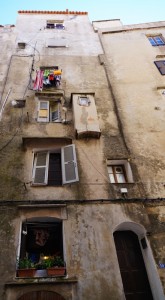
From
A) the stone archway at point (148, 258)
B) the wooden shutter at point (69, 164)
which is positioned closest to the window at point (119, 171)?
the wooden shutter at point (69, 164)

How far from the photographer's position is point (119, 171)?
10305 millimetres

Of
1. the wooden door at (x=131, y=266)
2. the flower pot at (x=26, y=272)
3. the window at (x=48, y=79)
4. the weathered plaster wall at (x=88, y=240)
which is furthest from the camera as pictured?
the window at (x=48, y=79)

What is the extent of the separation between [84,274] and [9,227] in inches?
112

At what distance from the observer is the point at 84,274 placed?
696 centimetres

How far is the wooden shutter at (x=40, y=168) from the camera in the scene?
9.27 meters

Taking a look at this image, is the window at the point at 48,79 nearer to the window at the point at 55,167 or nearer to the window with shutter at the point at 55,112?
the window with shutter at the point at 55,112

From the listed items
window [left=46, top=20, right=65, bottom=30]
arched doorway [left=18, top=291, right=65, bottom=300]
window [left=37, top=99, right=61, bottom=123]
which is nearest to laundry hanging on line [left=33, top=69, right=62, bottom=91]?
window [left=37, top=99, right=61, bottom=123]

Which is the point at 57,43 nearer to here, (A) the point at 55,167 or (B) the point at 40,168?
(A) the point at 55,167

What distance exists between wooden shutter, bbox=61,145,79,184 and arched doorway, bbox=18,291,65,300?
376cm

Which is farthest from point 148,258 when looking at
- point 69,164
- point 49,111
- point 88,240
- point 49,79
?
point 49,79

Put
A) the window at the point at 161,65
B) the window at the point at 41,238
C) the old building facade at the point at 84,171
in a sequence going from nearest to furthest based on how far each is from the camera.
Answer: the old building facade at the point at 84,171
the window at the point at 41,238
the window at the point at 161,65

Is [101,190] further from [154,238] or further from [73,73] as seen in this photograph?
[73,73]

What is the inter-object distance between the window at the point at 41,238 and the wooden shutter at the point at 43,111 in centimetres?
541

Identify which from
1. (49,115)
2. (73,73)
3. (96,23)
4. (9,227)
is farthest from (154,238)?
(96,23)
